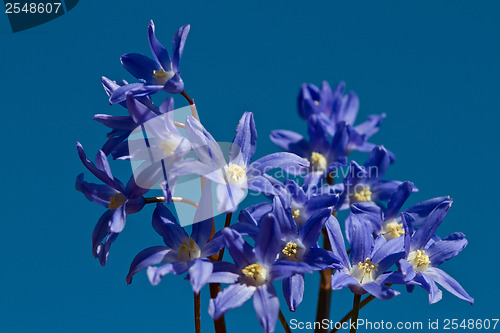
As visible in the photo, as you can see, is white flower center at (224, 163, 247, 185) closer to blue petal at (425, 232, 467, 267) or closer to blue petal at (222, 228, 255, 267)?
blue petal at (222, 228, 255, 267)

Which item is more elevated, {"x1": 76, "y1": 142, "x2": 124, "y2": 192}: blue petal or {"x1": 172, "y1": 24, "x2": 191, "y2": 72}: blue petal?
{"x1": 172, "y1": 24, "x2": 191, "y2": 72}: blue petal

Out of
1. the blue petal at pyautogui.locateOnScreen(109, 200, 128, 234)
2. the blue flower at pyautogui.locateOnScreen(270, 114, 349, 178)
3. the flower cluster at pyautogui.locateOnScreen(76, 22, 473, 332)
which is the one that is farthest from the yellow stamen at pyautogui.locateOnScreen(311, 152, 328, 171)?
the blue petal at pyautogui.locateOnScreen(109, 200, 128, 234)

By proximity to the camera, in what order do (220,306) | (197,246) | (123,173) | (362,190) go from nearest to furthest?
(220,306) → (197,246) → (362,190) → (123,173)

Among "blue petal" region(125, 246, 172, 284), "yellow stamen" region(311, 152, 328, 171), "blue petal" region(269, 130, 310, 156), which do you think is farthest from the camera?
"blue petal" region(269, 130, 310, 156)

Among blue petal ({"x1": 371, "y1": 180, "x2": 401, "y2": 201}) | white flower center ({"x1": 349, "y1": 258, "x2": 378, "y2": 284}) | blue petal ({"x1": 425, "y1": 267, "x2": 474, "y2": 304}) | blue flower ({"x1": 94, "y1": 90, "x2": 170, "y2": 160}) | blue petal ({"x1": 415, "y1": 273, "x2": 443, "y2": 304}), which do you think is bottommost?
blue petal ({"x1": 425, "y1": 267, "x2": 474, "y2": 304})

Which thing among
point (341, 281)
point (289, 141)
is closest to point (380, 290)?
point (341, 281)

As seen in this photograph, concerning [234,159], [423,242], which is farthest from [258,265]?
[423,242]

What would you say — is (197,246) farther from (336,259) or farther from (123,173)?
(123,173)
